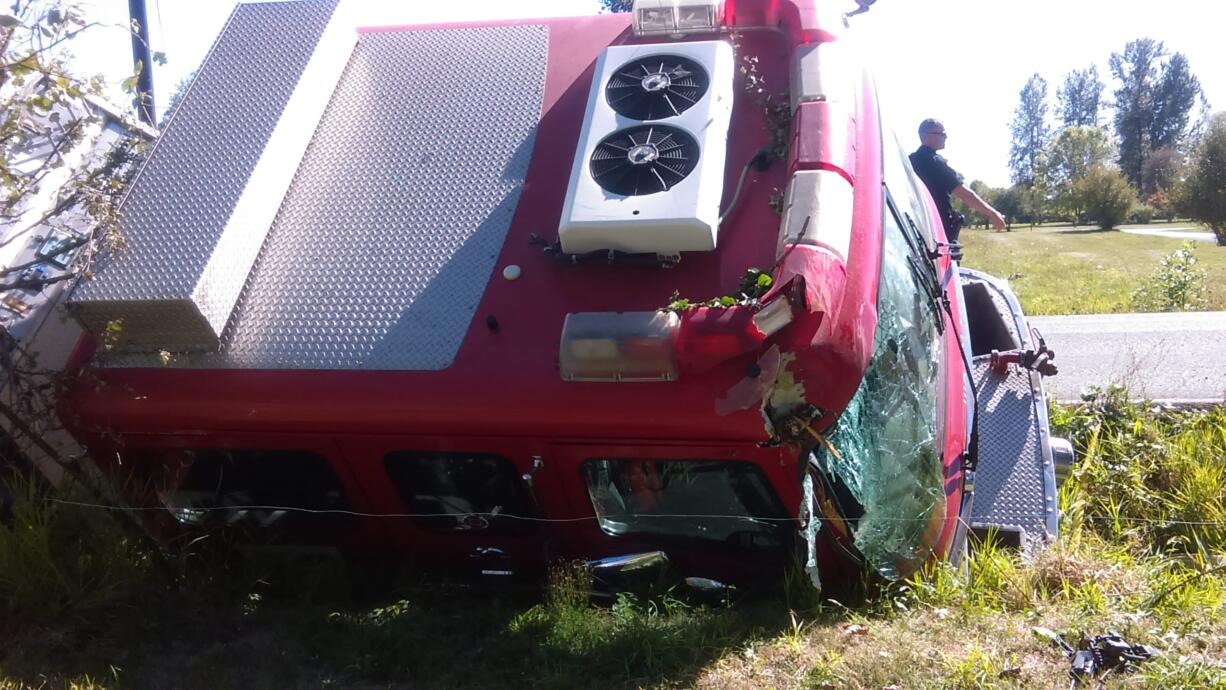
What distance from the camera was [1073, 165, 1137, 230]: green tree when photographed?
48.6 m

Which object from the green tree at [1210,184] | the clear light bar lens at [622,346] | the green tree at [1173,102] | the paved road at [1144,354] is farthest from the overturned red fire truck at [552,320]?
the green tree at [1173,102]

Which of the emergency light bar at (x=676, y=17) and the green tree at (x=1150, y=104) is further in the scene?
the green tree at (x=1150, y=104)

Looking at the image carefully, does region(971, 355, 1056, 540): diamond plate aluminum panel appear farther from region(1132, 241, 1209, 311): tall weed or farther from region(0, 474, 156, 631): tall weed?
region(1132, 241, 1209, 311): tall weed

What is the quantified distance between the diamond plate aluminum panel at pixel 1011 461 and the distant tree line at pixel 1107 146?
45458 millimetres

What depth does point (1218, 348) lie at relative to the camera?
8508 millimetres

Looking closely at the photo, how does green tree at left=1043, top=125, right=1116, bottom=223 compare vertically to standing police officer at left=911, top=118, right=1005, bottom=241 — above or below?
below

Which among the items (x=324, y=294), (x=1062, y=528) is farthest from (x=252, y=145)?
(x=1062, y=528)

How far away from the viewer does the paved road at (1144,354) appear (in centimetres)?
723

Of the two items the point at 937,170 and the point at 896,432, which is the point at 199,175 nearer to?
the point at 896,432

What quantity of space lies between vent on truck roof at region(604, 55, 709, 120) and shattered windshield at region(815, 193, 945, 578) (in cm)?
92

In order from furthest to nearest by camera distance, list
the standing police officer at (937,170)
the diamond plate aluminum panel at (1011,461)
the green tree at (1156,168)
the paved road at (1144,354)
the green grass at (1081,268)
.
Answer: the green tree at (1156,168), the green grass at (1081,268), the paved road at (1144,354), the standing police officer at (937,170), the diamond plate aluminum panel at (1011,461)

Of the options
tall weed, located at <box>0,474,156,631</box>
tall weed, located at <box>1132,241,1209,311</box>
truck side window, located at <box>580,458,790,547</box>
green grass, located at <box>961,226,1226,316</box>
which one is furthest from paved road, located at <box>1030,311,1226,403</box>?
tall weed, located at <box>0,474,156,631</box>

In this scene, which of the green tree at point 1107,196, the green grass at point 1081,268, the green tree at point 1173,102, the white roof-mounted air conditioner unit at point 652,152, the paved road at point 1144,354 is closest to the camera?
the white roof-mounted air conditioner unit at point 652,152

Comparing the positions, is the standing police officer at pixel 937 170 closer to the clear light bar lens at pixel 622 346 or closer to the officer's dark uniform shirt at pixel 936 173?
the officer's dark uniform shirt at pixel 936 173
